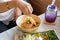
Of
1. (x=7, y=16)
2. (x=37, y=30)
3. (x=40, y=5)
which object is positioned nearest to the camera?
(x=37, y=30)

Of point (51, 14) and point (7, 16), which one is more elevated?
point (51, 14)

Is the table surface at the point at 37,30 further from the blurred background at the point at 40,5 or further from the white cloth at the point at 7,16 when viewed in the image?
the blurred background at the point at 40,5

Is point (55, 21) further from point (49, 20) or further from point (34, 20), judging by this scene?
point (34, 20)

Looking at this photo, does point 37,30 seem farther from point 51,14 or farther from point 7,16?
point 7,16

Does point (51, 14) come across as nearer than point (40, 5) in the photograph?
Yes

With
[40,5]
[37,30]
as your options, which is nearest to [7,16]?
[37,30]

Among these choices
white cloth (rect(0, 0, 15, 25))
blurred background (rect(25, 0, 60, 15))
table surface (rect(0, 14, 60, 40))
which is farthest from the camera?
blurred background (rect(25, 0, 60, 15))

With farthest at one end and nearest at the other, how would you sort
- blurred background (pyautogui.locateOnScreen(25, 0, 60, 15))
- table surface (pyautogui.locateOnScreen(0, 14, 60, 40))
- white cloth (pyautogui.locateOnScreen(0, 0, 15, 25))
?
1. blurred background (pyautogui.locateOnScreen(25, 0, 60, 15))
2. white cloth (pyautogui.locateOnScreen(0, 0, 15, 25))
3. table surface (pyautogui.locateOnScreen(0, 14, 60, 40))

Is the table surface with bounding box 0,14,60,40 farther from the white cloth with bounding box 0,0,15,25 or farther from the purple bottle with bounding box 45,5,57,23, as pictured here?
the white cloth with bounding box 0,0,15,25

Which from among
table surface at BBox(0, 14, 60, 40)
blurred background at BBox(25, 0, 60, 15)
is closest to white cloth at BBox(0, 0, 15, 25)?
table surface at BBox(0, 14, 60, 40)

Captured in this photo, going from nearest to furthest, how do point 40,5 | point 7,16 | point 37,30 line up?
point 37,30 < point 7,16 < point 40,5

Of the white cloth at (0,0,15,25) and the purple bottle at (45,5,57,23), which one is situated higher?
the purple bottle at (45,5,57,23)

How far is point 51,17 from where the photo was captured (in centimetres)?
90

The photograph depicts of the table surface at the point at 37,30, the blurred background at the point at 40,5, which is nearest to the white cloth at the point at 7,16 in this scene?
the table surface at the point at 37,30
